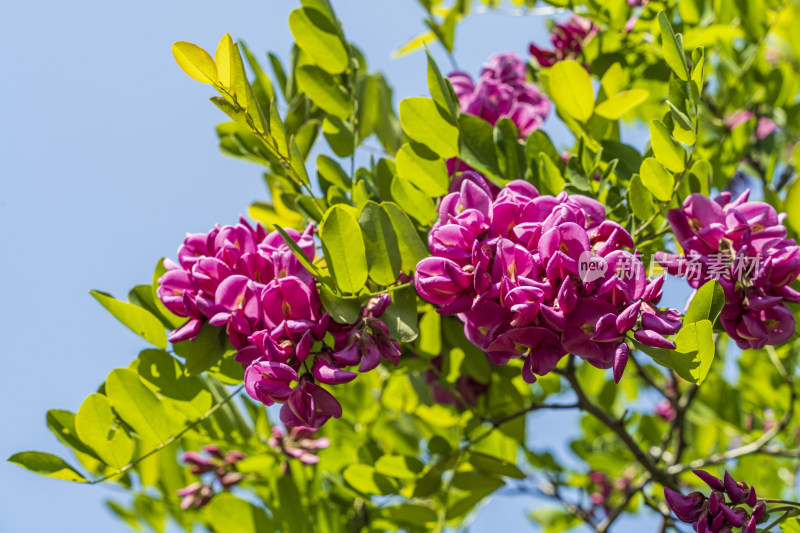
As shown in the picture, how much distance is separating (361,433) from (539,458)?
0.50 meters

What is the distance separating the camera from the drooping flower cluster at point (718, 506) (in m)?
0.78

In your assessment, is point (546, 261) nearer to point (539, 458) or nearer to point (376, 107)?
point (376, 107)

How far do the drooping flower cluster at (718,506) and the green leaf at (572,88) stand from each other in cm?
56

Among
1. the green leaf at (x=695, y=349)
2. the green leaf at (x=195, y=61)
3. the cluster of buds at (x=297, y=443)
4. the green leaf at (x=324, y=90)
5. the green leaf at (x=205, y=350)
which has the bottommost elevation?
the cluster of buds at (x=297, y=443)

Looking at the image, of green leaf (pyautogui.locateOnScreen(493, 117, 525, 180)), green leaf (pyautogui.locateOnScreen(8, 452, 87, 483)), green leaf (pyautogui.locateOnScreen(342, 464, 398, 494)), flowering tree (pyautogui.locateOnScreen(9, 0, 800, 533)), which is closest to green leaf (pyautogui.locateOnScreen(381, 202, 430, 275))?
flowering tree (pyautogui.locateOnScreen(9, 0, 800, 533))

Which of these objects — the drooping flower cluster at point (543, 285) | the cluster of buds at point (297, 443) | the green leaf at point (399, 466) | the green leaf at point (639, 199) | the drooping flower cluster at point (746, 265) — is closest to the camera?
the drooping flower cluster at point (543, 285)

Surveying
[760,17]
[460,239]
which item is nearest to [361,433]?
[460,239]

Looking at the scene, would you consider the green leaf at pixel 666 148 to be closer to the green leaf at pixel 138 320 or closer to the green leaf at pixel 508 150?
the green leaf at pixel 508 150

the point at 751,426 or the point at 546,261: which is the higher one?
the point at 546,261

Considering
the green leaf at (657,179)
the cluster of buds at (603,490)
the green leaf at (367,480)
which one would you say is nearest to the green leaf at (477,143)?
the green leaf at (657,179)

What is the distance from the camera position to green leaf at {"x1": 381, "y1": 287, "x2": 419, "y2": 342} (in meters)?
0.90

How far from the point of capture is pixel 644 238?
111 cm

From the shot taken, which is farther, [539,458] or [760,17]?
[539,458]

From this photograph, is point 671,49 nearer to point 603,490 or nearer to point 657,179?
point 657,179
